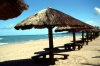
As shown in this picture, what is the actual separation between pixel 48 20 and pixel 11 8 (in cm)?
227

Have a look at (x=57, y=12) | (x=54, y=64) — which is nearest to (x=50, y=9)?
(x=57, y=12)

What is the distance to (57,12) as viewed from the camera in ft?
34.2

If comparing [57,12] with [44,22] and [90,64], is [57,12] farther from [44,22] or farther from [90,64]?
[90,64]

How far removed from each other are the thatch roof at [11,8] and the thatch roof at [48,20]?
52.8 inches

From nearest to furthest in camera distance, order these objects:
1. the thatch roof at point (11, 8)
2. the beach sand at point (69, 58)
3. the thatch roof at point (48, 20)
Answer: the thatch roof at point (11, 8)
the thatch roof at point (48, 20)
the beach sand at point (69, 58)

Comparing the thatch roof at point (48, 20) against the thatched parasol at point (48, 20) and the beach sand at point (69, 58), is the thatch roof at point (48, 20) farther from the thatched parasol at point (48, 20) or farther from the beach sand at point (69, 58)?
the beach sand at point (69, 58)

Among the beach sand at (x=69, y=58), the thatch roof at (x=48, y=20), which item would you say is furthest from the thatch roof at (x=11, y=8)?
the beach sand at (x=69, y=58)

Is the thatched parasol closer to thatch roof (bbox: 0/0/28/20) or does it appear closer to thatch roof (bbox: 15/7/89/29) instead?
thatch roof (bbox: 15/7/89/29)

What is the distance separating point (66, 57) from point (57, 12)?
2541 millimetres

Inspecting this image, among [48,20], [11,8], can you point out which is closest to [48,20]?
[48,20]

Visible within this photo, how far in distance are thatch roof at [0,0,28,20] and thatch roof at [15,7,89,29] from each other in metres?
1.34

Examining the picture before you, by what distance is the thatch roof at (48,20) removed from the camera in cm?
935

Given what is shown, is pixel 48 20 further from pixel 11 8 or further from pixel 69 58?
pixel 69 58

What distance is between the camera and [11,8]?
762 cm
